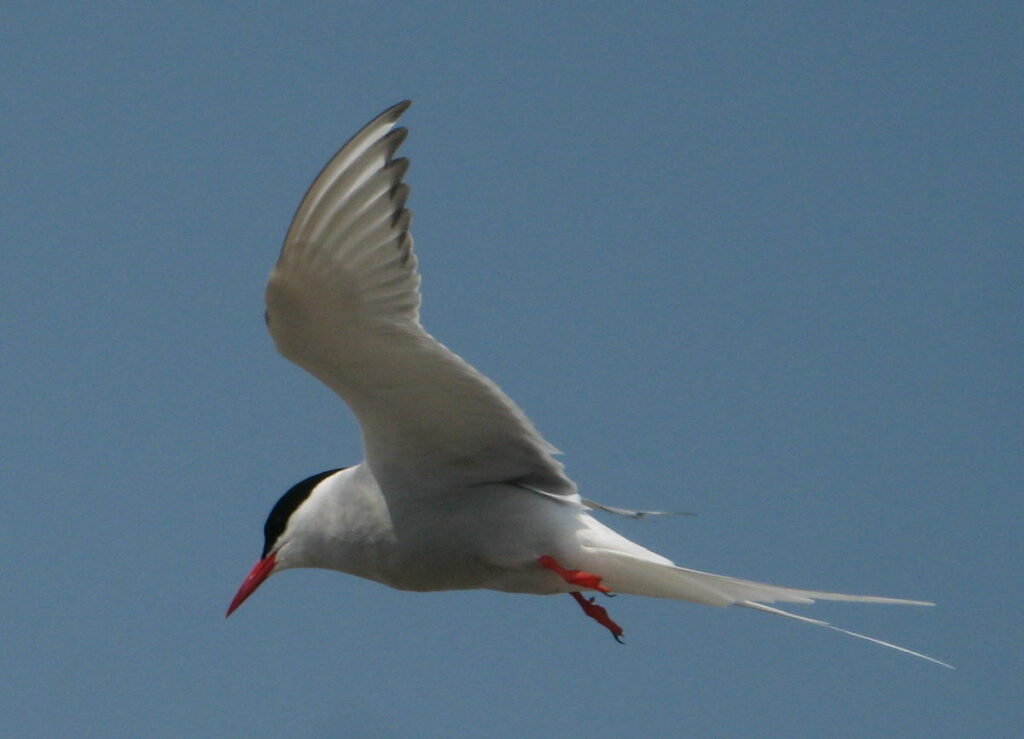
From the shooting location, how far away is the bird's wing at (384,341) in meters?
3.89

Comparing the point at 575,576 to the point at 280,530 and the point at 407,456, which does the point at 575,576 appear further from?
the point at 280,530

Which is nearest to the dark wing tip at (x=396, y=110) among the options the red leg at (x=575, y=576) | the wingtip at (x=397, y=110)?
the wingtip at (x=397, y=110)

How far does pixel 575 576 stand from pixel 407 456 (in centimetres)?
73

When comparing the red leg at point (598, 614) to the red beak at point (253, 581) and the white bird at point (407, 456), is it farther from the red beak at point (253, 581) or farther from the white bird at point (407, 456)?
the red beak at point (253, 581)

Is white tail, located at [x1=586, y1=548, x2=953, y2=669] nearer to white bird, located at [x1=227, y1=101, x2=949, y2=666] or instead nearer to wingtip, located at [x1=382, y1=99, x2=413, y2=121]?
white bird, located at [x1=227, y1=101, x2=949, y2=666]

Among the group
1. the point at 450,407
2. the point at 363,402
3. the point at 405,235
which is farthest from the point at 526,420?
the point at 405,235

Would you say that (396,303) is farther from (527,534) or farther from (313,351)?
(527,534)

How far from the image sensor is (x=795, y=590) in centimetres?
432

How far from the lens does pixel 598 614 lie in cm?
488

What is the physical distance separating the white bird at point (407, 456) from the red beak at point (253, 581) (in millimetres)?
228

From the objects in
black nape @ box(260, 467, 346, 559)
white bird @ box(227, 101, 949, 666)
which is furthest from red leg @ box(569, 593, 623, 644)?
black nape @ box(260, 467, 346, 559)

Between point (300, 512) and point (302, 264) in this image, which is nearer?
point (302, 264)

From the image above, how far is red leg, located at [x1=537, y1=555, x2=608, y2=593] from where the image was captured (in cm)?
444

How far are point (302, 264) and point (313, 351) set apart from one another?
1.23 feet
